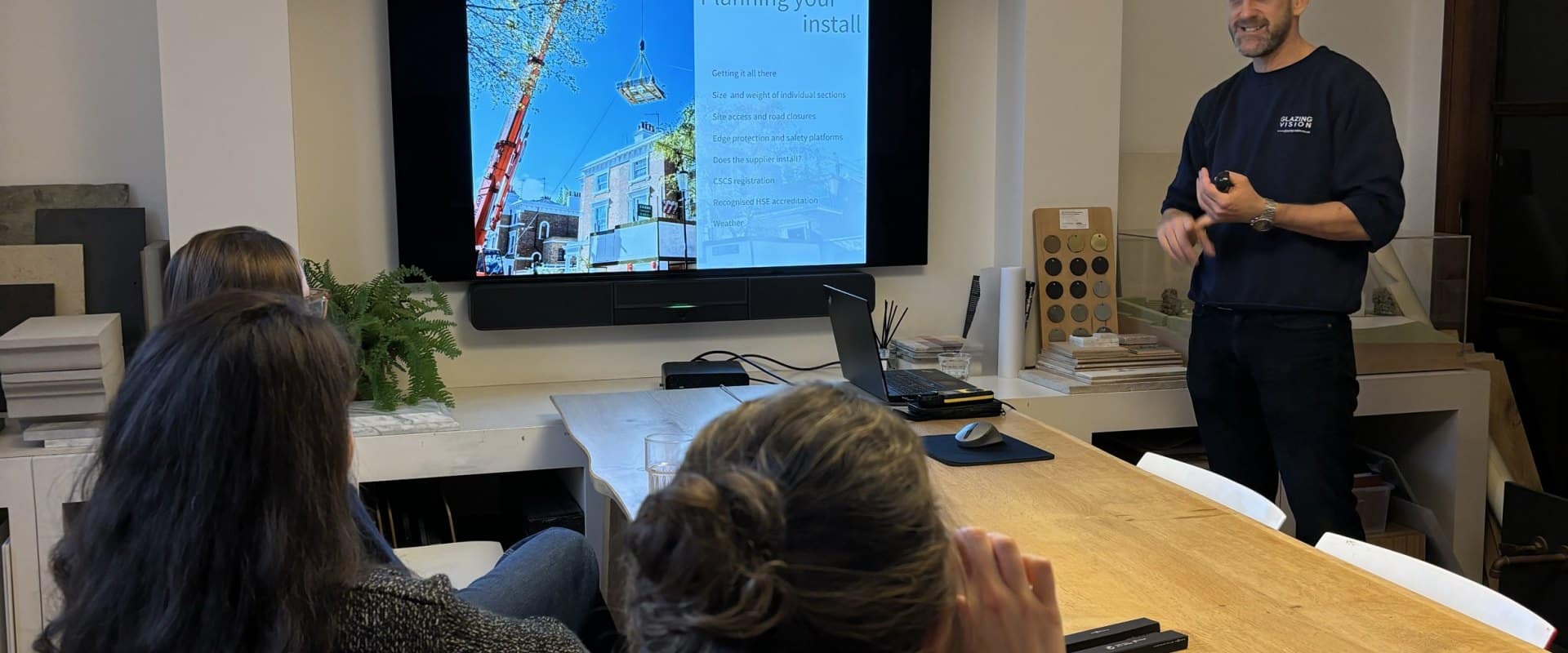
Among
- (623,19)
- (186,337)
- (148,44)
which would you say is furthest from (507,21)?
(186,337)

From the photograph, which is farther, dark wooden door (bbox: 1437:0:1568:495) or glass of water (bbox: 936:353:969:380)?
dark wooden door (bbox: 1437:0:1568:495)

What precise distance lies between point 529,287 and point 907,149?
118cm

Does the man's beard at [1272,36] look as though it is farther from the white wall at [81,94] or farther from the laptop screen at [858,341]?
the white wall at [81,94]

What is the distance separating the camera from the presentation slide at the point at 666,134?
144 inches

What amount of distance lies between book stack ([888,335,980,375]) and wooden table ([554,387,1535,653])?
41.4 inches

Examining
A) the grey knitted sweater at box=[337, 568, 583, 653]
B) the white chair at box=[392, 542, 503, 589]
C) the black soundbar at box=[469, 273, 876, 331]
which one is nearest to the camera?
the grey knitted sweater at box=[337, 568, 583, 653]

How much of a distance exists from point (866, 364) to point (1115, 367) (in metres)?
1.01

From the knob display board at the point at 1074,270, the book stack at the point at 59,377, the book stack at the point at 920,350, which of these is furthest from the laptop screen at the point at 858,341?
the book stack at the point at 59,377

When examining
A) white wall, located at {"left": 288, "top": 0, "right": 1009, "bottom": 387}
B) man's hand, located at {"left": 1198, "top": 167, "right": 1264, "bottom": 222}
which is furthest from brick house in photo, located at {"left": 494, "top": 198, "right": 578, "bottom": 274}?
man's hand, located at {"left": 1198, "top": 167, "right": 1264, "bottom": 222}

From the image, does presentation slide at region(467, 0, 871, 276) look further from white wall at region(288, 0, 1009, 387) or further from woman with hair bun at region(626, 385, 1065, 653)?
woman with hair bun at region(626, 385, 1065, 653)

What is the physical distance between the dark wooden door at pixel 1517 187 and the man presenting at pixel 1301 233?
1313mm

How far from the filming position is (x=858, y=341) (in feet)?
9.78

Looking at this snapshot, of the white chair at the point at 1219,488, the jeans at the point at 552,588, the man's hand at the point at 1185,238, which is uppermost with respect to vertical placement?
the man's hand at the point at 1185,238

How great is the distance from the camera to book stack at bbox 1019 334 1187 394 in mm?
3652
